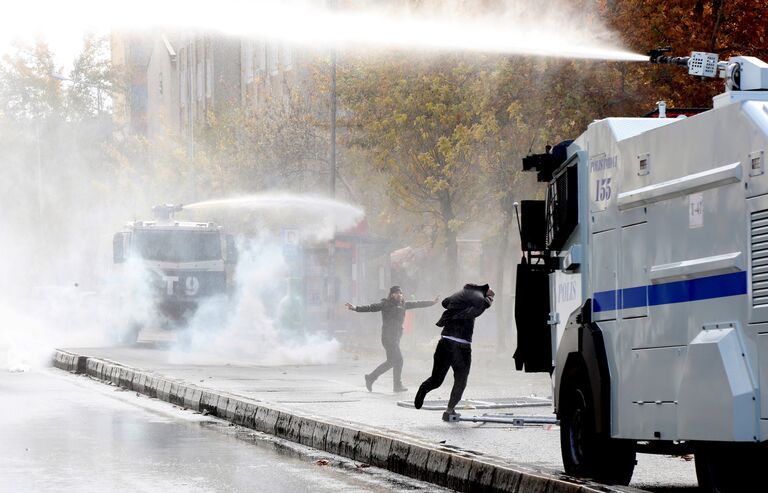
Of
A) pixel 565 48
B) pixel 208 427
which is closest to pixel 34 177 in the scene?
pixel 565 48

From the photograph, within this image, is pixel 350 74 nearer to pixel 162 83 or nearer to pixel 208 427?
pixel 208 427

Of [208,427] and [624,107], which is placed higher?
[624,107]

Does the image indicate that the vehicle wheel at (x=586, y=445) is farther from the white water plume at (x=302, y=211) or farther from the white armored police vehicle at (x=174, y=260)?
the white water plume at (x=302, y=211)

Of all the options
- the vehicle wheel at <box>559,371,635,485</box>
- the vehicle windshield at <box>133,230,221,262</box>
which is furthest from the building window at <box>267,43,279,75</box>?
the vehicle wheel at <box>559,371,635,485</box>

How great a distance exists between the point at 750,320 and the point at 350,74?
31.4 m

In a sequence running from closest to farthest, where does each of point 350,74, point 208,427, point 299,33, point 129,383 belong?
point 208,427 < point 129,383 < point 350,74 < point 299,33

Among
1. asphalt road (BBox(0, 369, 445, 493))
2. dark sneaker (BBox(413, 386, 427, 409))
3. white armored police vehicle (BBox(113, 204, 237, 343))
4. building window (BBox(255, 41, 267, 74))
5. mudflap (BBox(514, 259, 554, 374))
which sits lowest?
asphalt road (BBox(0, 369, 445, 493))

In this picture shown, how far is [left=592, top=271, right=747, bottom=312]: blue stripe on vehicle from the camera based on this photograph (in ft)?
25.5

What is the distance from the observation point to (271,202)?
44.1m

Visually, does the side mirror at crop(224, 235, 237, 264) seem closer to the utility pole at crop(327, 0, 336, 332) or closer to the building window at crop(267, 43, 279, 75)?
the utility pole at crop(327, 0, 336, 332)

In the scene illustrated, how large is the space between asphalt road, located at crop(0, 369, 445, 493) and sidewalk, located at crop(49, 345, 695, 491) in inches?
26.3

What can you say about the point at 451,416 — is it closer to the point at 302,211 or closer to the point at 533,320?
the point at 533,320

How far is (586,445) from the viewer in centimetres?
1004

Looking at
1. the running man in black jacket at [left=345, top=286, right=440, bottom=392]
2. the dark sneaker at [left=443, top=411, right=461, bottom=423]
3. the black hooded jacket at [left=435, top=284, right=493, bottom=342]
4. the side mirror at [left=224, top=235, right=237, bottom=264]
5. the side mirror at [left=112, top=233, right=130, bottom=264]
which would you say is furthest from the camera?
the side mirror at [left=224, top=235, right=237, bottom=264]
